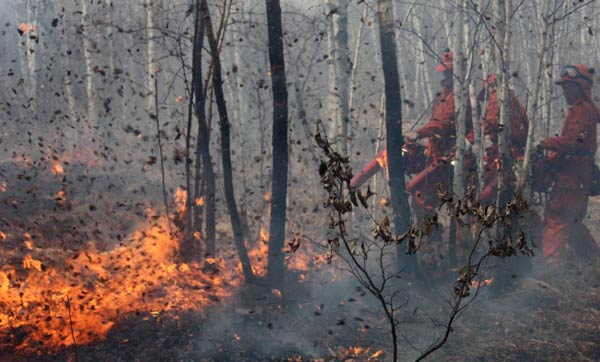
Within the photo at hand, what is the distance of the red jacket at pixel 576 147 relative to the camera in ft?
25.9

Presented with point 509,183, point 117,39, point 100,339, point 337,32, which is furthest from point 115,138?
point 509,183

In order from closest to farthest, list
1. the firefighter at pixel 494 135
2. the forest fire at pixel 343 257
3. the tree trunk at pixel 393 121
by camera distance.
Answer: the forest fire at pixel 343 257, the tree trunk at pixel 393 121, the firefighter at pixel 494 135

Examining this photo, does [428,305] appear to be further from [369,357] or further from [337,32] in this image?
[337,32]

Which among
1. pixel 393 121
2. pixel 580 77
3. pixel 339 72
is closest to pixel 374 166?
pixel 393 121

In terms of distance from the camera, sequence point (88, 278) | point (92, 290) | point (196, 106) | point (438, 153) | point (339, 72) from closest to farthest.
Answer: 1. point (92, 290)
2. point (196, 106)
3. point (88, 278)
4. point (438, 153)
5. point (339, 72)

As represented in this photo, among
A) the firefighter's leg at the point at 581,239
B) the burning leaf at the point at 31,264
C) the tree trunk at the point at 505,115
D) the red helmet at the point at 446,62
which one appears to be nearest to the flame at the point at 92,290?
the burning leaf at the point at 31,264

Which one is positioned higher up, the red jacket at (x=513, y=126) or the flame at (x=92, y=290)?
the red jacket at (x=513, y=126)

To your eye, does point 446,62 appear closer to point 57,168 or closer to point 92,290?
point 92,290

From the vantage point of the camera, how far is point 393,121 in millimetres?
7285

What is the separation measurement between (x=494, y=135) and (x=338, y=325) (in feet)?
14.9

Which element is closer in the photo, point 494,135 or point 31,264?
point 31,264

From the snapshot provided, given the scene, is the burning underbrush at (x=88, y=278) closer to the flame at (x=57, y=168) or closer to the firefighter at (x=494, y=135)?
the firefighter at (x=494, y=135)

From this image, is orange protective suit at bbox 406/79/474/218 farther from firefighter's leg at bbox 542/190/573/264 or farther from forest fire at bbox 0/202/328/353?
forest fire at bbox 0/202/328/353

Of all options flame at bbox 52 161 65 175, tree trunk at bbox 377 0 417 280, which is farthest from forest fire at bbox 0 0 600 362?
flame at bbox 52 161 65 175
